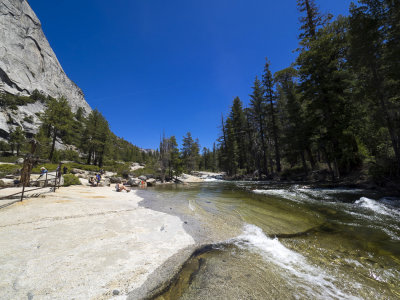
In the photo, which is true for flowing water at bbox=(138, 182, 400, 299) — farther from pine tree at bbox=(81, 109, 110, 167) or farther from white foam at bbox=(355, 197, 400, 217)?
pine tree at bbox=(81, 109, 110, 167)

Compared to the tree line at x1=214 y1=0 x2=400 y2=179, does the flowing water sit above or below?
below

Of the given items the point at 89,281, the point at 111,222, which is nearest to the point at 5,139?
the point at 111,222

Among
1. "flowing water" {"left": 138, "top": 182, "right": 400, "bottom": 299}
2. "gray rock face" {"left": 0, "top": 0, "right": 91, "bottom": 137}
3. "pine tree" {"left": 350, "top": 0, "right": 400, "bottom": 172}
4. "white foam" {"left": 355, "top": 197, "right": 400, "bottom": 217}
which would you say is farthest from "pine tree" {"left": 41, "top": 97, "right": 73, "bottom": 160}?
"pine tree" {"left": 350, "top": 0, "right": 400, "bottom": 172}

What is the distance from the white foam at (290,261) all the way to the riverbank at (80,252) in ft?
5.14

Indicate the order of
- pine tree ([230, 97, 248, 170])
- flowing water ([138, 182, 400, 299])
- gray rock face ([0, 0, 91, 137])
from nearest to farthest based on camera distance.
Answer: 1. flowing water ([138, 182, 400, 299])
2. pine tree ([230, 97, 248, 170])
3. gray rock face ([0, 0, 91, 137])

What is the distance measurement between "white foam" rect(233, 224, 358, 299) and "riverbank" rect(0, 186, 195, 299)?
61.6 inches

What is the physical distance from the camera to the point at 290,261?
10.0 feet

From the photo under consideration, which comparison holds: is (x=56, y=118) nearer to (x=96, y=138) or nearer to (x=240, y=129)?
(x=96, y=138)

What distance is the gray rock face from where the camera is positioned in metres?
50.4

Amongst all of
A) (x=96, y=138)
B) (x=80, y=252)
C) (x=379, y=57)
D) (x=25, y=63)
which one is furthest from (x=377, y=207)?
(x=25, y=63)

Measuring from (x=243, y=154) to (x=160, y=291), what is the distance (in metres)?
36.8

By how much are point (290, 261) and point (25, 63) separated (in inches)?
4187

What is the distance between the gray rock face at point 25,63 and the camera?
165 feet

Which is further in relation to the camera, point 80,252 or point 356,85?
point 356,85
